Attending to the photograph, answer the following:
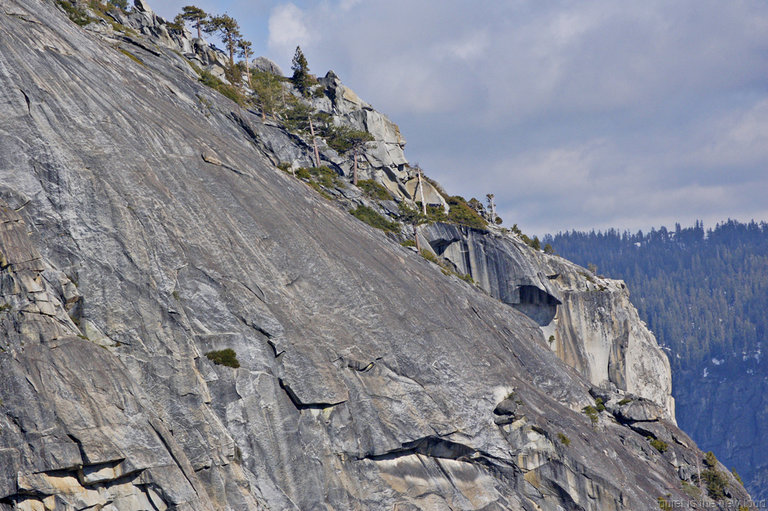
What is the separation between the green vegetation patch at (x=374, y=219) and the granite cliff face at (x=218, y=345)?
933 centimetres

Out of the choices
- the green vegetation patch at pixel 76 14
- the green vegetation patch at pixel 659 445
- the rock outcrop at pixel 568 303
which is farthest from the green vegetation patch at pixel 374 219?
the green vegetation patch at pixel 659 445

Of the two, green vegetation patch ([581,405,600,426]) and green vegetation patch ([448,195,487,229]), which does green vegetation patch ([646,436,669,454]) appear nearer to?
green vegetation patch ([581,405,600,426])

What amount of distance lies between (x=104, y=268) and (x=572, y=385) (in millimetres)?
35851

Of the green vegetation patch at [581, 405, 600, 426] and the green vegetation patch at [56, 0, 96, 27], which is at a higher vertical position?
the green vegetation patch at [56, 0, 96, 27]

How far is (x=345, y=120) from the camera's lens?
86062mm

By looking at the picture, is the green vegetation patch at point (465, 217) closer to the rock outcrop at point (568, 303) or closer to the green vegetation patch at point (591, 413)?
the rock outcrop at point (568, 303)

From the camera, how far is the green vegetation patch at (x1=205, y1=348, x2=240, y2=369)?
3572 centimetres

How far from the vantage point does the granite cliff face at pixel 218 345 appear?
30.1 m

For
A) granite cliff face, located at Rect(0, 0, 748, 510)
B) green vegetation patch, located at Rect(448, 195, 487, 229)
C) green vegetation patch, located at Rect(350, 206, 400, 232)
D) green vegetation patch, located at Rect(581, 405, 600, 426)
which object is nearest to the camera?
granite cliff face, located at Rect(0, 0, 748, 510)

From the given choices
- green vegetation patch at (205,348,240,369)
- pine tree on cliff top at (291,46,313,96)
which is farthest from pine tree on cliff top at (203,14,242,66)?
green vegetation patch at (205,348,240,369)

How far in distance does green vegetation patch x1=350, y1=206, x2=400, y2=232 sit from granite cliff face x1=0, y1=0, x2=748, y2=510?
933 cm

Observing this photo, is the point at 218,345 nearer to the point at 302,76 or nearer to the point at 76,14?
the point at 76,14

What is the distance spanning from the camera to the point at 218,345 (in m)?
36.1

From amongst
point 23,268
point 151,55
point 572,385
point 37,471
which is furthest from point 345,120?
point 37,471
